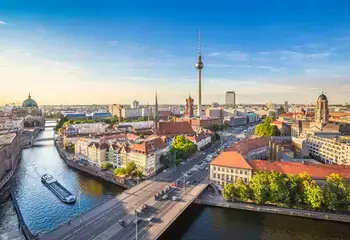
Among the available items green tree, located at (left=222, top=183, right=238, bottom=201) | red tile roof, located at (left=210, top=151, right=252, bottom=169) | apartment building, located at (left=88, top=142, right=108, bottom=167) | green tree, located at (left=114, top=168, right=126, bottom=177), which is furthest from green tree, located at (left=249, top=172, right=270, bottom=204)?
apartment building, located at (left=88, top=142, right=108, bottom=167)

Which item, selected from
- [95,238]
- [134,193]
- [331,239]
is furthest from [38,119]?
[331,239]

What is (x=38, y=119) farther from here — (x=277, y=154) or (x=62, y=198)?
(x=277, y=154)

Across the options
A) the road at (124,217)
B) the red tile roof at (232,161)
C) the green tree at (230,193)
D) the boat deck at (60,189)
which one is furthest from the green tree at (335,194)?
the boat deck at (60,189)

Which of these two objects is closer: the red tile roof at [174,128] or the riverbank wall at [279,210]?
the riverbank wall at [279,210]

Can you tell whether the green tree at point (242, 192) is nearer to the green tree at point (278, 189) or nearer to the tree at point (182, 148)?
the green tree at point (278, 189)

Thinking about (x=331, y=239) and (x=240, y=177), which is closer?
(x=331, y=239)

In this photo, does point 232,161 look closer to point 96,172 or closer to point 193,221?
point 193,221

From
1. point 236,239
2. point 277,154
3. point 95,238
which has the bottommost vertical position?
point 236,239
